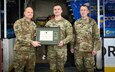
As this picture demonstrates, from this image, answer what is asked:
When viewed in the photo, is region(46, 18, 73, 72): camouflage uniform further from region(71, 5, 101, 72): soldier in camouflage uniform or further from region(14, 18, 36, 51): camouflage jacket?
region(14, 18, 36, 51): camouflage jacket

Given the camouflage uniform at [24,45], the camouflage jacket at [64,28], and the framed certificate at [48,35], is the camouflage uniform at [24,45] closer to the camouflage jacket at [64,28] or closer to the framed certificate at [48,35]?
the framed certificate at [48,35]

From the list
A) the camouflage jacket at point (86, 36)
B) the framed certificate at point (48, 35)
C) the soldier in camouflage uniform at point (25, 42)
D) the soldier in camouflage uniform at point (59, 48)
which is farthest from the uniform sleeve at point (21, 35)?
the camouflage jacket at point (86, 36)

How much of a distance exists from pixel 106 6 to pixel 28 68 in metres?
3.41

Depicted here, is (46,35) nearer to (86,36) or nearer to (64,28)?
(64,28)

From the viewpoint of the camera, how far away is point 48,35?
7.48 metres

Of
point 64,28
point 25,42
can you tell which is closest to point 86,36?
point 64,28

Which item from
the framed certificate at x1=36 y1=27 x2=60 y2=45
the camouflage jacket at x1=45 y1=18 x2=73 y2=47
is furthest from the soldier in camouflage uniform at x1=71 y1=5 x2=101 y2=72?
the framed certificate at x1=36 y1=27 x2=60 y2=45

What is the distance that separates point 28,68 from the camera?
7.63m

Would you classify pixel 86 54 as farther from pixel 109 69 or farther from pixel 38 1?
pixel 38 1

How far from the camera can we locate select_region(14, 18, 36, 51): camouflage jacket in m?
7.43

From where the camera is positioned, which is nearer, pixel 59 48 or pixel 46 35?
pixel 59 48

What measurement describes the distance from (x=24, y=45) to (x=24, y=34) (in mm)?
236

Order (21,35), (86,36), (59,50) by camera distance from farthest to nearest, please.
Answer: (86,36), (21,35), (59,50)

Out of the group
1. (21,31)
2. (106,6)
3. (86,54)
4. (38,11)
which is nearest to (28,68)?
(21,31)
